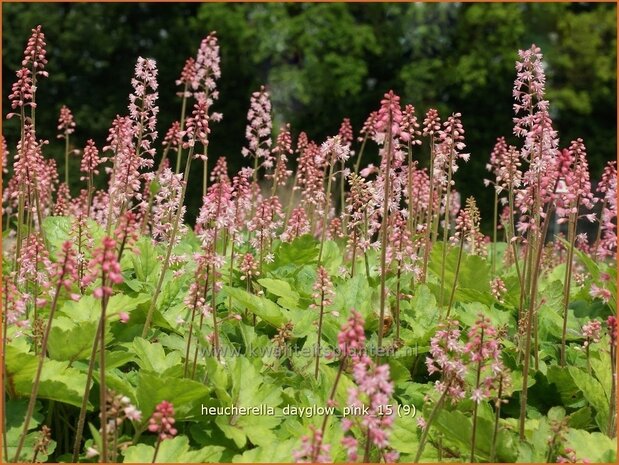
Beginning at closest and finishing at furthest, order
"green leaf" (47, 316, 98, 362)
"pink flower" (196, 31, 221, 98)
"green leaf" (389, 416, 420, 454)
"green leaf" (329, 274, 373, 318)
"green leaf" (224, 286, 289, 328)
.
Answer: "green leaf" (389, 416, 420, 454), "green leaf" (47, 316, 98, 362), "green leaf" (224, 286, 289, 328), "green leaf" (329, 274, 373, 318), "pink flower" (196, 31, 221, 98)

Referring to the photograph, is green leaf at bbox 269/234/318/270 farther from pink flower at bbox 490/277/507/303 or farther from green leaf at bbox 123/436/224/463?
green leaf at bbox 123/436/224/463

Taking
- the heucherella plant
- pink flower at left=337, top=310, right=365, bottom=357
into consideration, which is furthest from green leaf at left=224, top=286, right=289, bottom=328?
pink flower at left=337, top=310, right=365, bottom=357

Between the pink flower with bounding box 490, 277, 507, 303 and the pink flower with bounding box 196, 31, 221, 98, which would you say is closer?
the pink flower with bounding box 490, 277, 507, 303

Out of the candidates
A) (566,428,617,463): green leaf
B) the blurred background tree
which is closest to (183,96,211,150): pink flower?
(566,428,617,463): green leaf

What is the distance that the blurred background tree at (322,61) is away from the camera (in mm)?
22547

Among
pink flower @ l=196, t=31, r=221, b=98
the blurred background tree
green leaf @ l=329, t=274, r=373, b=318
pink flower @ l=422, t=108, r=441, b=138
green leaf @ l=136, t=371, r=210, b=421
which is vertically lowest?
green leaf @ l=136, t=371, r=210, b=421

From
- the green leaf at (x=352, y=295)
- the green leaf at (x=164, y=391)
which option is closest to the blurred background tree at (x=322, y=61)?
the green leaf at (x=352, y=295)

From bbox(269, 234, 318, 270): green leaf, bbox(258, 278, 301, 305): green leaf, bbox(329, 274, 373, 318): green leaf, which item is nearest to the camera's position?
bbox(329, 274, 373, 318): green leaf

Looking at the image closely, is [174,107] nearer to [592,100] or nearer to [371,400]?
[592,100]

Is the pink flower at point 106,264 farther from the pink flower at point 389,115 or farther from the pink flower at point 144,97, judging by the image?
the pink flower at point 144,97

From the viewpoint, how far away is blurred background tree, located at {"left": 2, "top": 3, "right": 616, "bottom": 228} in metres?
22.5

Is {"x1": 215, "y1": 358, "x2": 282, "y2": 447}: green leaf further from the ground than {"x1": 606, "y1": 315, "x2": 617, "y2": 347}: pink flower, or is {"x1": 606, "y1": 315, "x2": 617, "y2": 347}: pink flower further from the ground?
{"x1": 606, "y1": 315, "x2": 617, "y2": 347}: pink flower

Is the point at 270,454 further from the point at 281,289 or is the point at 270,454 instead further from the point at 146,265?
the point at 146,265

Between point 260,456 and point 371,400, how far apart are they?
746mm
